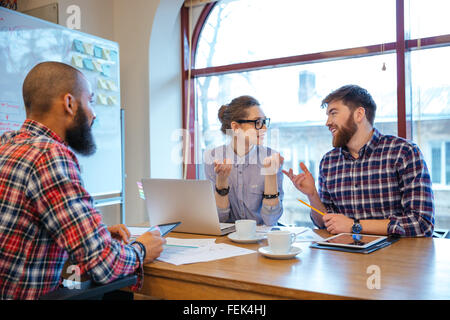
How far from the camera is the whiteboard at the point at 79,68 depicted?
2.21 m

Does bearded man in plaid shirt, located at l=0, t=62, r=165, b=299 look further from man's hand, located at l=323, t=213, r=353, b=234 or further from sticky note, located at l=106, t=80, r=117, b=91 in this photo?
sticky note, located at l=106, t=80, r=117, b=91

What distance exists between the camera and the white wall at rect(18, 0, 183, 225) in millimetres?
3184

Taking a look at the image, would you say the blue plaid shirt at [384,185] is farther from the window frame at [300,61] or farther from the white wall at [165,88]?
the white wall at [165,88]

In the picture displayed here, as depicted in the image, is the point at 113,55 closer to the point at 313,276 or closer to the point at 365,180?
the point at 365,180

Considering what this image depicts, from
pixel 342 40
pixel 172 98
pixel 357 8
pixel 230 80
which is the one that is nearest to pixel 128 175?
pixel 172 98

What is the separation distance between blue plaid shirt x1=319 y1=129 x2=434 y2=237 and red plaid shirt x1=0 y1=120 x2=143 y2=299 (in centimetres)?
112

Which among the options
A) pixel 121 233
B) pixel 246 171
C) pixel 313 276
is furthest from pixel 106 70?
pixel 313 276

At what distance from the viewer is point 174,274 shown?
3.76 feet

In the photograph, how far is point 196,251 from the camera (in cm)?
135

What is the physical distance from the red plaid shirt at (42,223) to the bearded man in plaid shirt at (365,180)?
3.16 feet

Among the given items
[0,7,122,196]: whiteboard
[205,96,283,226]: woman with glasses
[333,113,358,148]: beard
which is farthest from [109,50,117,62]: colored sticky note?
[333,113,358,148]: beard

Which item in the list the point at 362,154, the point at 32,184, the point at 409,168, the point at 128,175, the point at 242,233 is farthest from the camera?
the point at 128,175

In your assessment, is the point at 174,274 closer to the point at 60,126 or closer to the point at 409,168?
the point at 60,126

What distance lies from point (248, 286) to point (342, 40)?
2446 mm
